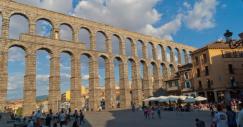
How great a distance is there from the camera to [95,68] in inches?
2195

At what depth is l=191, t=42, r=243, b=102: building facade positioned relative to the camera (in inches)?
1944

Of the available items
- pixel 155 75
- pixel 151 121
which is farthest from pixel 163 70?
pixel 151 121

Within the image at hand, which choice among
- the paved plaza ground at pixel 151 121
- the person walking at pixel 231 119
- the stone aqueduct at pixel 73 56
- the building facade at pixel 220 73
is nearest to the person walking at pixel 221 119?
the person walking at pixel 231 119

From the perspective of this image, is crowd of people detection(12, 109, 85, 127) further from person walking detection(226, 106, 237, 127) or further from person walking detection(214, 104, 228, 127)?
person walking detection(226, 106, 237, 127)

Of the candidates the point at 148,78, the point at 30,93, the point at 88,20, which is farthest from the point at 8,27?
the point at 148,78

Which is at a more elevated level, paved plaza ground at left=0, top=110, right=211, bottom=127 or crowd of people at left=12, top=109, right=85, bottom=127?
crowd of people at left=12, top=109, right=85, bottom=127

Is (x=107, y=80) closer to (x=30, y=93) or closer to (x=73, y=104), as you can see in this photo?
(x=73, y=104)

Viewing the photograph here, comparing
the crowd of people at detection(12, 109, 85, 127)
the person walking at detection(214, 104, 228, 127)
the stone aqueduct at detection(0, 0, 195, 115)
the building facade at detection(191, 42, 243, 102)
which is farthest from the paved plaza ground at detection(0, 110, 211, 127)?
the building facade at detection(191, 42, 243, 102)

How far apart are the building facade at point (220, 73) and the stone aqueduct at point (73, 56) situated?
17.8m

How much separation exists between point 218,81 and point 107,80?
2339 centimetres

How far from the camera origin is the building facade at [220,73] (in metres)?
49.4

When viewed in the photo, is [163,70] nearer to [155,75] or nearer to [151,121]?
[155,75]

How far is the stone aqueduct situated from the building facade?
58.3ft

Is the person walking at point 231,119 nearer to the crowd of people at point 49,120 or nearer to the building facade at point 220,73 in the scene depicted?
the crowd of people at point 49,120
